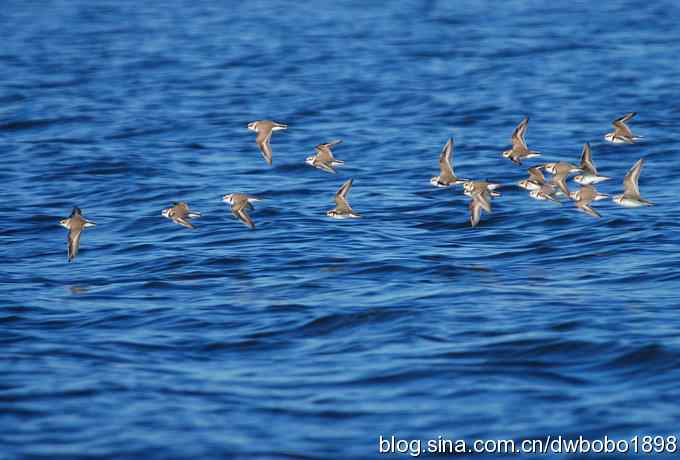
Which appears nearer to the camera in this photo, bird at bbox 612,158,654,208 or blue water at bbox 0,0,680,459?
blue water at bbox 0,0,680,459

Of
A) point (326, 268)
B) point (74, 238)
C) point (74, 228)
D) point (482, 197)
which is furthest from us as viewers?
point (326, 268)

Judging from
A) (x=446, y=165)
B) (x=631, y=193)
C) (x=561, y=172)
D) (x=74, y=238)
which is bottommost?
(x=74, y=238)

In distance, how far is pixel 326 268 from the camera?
19.0m

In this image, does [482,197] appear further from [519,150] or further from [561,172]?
[561,172]

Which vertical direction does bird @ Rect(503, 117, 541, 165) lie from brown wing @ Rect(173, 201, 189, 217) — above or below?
above

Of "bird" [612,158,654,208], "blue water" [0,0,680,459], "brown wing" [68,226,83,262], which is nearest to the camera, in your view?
"blue water" [0,0,680,459]

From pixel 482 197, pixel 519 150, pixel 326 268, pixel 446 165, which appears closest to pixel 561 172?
pixel 519 150

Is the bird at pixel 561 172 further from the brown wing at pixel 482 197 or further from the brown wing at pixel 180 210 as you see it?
the brown wing at pixel 180 210

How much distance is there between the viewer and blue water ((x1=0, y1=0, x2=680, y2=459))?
13.0m

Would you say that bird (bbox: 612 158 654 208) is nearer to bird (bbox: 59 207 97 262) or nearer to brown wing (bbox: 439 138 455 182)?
brown wing (bbox: 439 138 455 182)

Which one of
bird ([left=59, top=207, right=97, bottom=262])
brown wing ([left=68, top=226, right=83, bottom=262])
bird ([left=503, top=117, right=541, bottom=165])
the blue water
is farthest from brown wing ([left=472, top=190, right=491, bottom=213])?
brown wing ([left=68, top=226, right=83, bottom=262])

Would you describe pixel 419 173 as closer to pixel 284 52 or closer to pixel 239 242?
pixel 239 242

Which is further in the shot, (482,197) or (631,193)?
(631,193)

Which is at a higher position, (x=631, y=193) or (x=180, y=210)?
(x=631, y=193)
